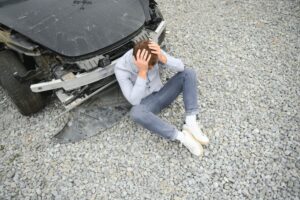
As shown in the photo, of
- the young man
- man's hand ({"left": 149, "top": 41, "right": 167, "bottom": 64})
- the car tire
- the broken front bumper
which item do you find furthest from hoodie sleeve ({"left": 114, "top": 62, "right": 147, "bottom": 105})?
the car tire

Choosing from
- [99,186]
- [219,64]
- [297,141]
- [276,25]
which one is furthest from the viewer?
[276,25]

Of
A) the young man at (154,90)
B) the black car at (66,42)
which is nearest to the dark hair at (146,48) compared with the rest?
the young man at (154,90)

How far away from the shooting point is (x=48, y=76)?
2.58 metres

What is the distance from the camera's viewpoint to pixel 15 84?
2713mm

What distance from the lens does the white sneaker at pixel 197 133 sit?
2512 millimetres

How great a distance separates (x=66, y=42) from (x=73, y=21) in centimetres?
26

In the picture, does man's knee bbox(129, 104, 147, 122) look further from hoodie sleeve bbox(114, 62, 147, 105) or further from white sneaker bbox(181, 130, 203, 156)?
white sneaker bbox(181, 130, 203, 156)

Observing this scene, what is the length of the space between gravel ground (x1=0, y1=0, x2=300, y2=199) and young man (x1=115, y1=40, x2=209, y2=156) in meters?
0.18

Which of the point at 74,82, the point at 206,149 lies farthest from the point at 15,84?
the point at 206,149

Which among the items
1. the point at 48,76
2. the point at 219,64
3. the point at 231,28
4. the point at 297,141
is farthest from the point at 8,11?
the point at 297,141

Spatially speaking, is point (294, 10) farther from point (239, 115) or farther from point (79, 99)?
point (79, 99)

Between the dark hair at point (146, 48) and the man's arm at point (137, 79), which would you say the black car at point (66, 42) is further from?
the dark hair at point (146, 48)

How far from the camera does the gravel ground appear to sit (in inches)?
92.1

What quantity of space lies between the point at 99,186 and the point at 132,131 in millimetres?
619
